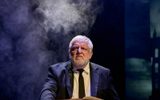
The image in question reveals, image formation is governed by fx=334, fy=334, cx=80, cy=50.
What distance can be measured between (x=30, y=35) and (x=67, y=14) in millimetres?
639

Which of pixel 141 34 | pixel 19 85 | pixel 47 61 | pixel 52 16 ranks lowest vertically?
pixel 19 85

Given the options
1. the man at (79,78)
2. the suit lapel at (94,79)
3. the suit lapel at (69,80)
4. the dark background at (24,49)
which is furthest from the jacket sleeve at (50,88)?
the dark background at (24,49)

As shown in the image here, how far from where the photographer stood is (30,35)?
197 inches

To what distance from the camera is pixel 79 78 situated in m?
3.21

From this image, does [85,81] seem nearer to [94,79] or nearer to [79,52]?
[94,79]

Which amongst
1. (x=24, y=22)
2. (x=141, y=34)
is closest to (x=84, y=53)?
(x=141, y=34)

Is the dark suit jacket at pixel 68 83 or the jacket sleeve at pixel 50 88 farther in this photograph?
the dark suit jacket at pixel 68 83

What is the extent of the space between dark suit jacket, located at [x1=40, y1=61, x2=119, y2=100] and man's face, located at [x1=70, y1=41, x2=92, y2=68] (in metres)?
0.13

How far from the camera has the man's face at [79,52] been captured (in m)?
3.09

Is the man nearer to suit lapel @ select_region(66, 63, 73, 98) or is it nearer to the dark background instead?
suit lapel @ select_region(66, 63, 73, 98)

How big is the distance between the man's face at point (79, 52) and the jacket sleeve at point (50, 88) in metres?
0.25

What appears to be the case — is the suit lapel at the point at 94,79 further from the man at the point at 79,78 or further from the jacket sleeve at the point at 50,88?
the jacket sleeve at the point at 50,88

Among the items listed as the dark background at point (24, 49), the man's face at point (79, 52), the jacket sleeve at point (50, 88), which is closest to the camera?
the jacket sleeve at point (50, 88)

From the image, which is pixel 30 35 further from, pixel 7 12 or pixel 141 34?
pixel 141 34
